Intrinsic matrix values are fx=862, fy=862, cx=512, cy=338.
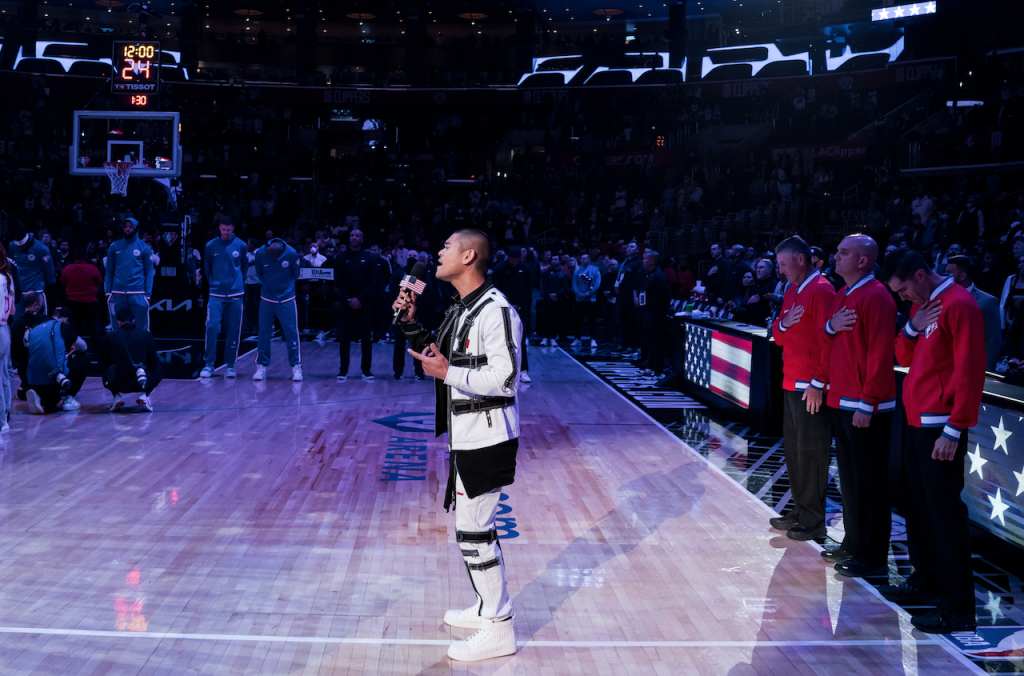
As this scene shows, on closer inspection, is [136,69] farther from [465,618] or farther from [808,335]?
[465,618]

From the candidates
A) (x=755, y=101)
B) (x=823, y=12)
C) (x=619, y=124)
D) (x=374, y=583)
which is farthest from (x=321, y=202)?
(x=374, y=583)

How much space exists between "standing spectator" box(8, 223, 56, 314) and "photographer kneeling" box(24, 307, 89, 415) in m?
2.48

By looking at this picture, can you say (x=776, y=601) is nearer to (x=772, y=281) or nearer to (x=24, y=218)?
(x=772, y=281)

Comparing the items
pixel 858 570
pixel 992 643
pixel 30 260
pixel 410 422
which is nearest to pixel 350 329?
pixel 410 422

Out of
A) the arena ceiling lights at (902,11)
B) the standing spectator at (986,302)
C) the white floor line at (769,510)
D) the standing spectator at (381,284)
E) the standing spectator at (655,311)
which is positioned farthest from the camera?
the arena ceiling lights at (902,11)

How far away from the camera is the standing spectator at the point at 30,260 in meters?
10.8

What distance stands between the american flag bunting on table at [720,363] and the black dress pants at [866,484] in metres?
3.76

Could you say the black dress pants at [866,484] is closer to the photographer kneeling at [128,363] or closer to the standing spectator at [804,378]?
the standing spectator at [804,378]

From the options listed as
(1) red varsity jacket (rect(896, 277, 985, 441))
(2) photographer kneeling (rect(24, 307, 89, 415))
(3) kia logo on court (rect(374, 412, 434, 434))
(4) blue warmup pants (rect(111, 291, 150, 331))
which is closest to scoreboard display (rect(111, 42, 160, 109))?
(4) blue warmup pants (rect(111, 291, 150, 331))

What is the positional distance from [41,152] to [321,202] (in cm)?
883

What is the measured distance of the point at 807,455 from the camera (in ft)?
16.5

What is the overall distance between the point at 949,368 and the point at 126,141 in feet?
58.5

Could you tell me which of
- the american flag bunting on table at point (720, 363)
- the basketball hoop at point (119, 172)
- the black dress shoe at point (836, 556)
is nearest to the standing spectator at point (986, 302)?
the american flag bunting on table at point (720, 363)

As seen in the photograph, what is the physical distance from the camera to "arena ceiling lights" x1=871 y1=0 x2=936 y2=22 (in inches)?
969
